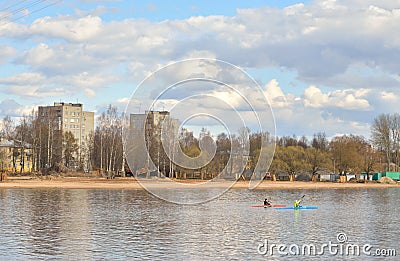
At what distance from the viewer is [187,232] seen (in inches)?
1198

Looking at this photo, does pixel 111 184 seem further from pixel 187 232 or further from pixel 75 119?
pixel 75 119

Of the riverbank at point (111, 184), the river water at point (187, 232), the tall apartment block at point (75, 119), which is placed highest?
the tall apartment block at point (75, 119)

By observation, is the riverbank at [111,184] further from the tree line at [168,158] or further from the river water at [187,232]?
the river water at [187,232]

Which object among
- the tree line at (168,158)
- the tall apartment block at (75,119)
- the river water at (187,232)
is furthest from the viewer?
the tall apartment block at (75,119)

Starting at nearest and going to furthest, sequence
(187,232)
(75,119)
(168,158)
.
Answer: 1. (187,232)
2. (168,158)
3. (75,119)

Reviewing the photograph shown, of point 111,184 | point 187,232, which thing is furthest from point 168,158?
point 187,232

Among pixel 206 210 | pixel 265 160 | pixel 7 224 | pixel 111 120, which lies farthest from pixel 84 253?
pixel 111 120

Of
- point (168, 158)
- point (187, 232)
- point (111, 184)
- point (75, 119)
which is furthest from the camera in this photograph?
point (75, 119)

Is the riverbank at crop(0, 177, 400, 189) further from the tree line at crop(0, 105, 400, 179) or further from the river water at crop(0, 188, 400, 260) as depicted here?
the river water at crop(0, 188, 400, 260)

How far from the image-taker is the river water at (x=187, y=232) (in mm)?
23859

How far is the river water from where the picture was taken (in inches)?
939

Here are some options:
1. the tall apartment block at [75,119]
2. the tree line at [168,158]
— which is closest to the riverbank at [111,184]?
the tree line at [168,158]

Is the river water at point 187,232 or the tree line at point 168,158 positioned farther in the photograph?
the tree line at point 168,158

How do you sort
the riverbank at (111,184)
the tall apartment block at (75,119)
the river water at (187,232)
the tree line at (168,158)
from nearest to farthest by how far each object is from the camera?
1. the river water at (187,232)
2. the riverbank at (111,184)
3. the tree line at (168,158)
4. the tall apartment block at (75,119)
